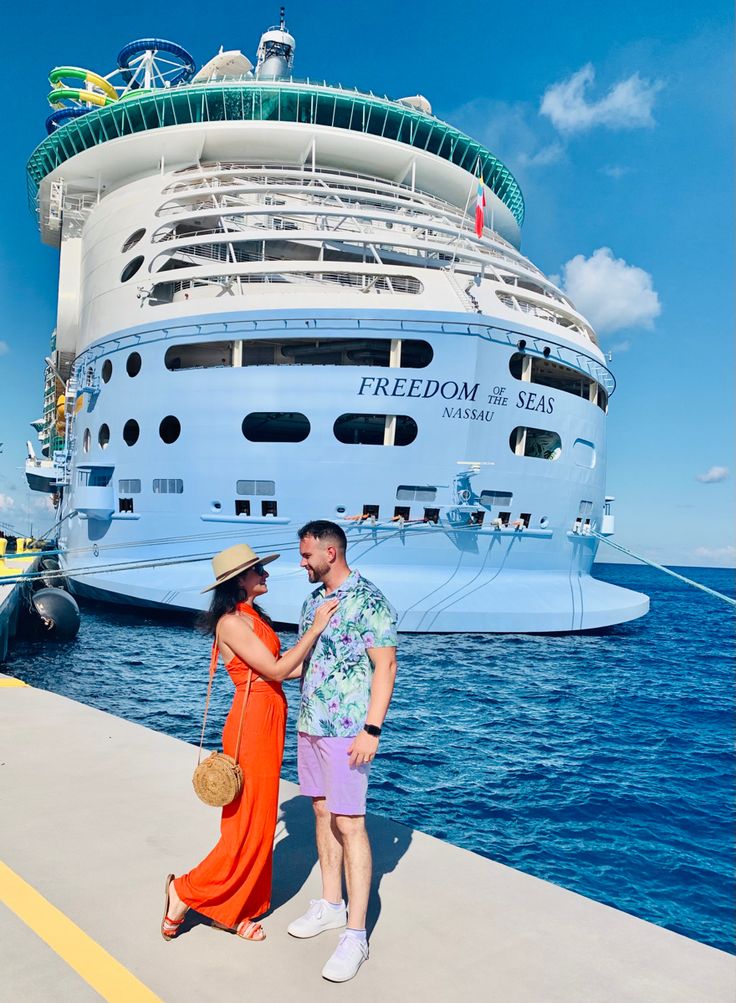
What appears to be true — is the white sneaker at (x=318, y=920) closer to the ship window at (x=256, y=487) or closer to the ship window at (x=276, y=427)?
the ship window at (x=256, y=487)

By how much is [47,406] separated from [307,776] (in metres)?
35.8

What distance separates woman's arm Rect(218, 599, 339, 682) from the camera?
3320mm

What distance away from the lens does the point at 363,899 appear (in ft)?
10.3

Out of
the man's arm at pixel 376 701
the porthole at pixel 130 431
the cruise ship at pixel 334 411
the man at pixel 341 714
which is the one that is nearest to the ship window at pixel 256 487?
the cruise ship at pixel 334 411

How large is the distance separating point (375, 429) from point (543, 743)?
887 centimetres

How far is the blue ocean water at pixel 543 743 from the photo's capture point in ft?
21.4

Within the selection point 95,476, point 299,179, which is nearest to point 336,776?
point 95,476

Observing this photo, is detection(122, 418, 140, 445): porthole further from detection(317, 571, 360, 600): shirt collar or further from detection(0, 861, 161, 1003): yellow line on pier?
detection(317, 571, 360, 600): shirt collar

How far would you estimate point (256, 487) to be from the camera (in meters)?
15.8

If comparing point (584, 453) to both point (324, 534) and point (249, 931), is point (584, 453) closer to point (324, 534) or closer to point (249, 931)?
point (324, 534)

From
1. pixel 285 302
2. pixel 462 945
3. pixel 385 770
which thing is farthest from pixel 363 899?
pixel 285 302

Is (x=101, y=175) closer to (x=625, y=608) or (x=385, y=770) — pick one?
(x=625, y=608)

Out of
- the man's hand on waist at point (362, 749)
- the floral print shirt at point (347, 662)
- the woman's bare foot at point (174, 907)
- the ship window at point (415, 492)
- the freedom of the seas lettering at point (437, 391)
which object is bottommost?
the woman's bare foot at point (174, 907)

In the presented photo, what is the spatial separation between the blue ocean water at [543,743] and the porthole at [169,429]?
4468 millimetres
